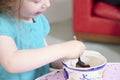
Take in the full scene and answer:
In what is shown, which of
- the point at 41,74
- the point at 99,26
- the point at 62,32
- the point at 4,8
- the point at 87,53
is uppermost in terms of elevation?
the point at 4,8

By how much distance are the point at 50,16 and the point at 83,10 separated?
692 millimetres

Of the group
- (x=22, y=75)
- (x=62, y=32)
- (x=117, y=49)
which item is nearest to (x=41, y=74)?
(x=22, y=75)

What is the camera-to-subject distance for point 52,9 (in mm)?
3008

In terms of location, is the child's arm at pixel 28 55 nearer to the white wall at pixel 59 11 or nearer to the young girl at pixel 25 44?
the young girl at pixel 25 44

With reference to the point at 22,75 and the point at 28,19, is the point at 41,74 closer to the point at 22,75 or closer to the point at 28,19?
the point at 22,75

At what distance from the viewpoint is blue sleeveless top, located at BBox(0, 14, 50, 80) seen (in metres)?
0.79

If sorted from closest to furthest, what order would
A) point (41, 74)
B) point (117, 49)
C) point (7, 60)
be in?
point (7, 60), point (41, 74), point (117, 49)

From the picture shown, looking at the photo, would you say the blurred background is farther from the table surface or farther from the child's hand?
the child's hand

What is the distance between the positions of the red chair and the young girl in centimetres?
151

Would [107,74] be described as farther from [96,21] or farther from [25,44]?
[96,21]

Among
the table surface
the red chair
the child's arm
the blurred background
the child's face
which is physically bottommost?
the blurred background

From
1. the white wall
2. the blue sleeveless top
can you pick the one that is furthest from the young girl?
the white wall

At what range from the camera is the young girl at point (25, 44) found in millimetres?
714

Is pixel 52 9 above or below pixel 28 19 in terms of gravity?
below
